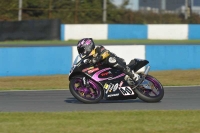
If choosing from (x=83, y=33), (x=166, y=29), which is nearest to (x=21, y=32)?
(x=83, y=33)

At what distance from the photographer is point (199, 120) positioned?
28.0ft

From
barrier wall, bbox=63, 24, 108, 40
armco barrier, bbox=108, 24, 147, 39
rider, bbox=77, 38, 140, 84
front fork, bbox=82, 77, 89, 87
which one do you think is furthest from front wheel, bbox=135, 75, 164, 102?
armco barrier, bbox=108, 24, 147, 39

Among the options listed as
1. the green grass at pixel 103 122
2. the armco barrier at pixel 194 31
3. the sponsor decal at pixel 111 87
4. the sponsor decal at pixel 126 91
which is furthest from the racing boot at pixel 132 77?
the armco barrier at pixel 194 31

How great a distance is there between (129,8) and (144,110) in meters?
26.5

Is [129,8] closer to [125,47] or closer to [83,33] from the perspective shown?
[83,33]

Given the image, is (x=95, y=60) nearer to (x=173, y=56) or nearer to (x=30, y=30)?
(x=173, y=56)

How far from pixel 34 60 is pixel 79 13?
1551 centimetres

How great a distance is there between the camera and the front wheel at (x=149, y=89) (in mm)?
10641

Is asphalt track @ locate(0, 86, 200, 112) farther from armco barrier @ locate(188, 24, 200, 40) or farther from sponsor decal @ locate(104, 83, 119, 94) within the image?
armco barrier @ locate(188, 24, 200, 40)

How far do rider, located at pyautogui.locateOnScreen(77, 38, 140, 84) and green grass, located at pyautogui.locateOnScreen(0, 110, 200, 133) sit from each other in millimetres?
1226

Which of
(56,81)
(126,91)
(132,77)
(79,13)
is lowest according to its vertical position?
(56,81)

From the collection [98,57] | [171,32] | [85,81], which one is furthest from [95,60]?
[171,32]

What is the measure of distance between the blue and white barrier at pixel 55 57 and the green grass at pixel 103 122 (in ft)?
27.0

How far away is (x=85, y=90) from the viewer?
10656 mm
